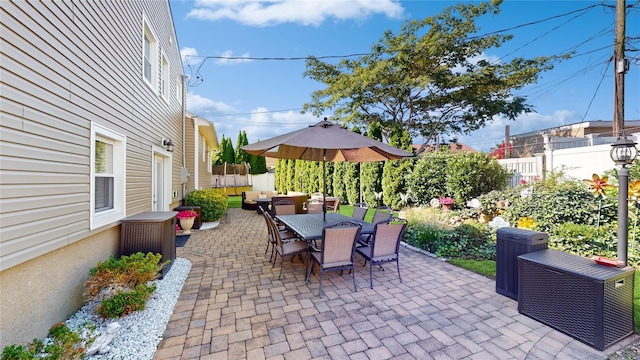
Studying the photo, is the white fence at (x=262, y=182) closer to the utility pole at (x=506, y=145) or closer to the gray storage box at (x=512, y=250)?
the utility pole at (x=506, y=145)

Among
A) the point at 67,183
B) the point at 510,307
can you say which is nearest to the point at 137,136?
the point at 67,183

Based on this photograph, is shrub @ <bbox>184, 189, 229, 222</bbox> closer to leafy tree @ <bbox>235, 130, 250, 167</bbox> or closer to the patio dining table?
the patio dining table

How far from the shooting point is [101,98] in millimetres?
3553

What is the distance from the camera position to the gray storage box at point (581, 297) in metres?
2.42

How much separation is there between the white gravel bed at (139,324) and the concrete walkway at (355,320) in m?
0.10

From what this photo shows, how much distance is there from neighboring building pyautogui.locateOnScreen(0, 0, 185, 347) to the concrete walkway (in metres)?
1.16

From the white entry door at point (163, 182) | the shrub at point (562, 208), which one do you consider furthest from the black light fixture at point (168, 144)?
the shrub at point (562, 208)

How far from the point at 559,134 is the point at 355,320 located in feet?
70.3

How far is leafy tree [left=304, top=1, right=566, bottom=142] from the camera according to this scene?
1166 centimetres

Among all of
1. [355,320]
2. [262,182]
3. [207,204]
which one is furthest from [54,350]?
[262,182]

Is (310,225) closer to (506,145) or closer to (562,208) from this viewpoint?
(562,208)

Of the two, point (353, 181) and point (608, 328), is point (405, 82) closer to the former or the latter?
point (353, 181)

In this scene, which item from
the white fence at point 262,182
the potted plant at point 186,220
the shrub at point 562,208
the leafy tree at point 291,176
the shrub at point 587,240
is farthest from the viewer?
the white fence at point 262,182

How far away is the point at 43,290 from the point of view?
245 centimetres
